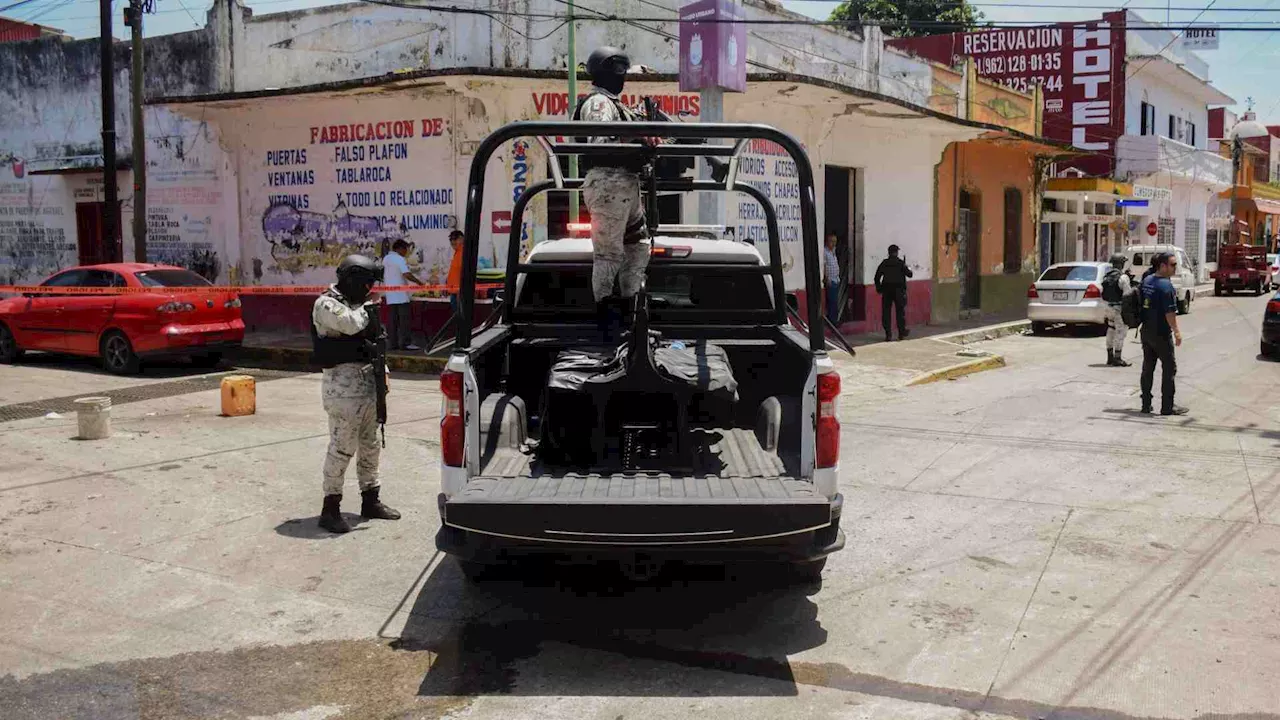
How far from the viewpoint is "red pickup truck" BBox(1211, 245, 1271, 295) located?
1393 inches

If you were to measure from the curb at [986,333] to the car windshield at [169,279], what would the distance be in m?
11.8

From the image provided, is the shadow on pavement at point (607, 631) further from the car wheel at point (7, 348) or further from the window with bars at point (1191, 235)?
the window with bars at point (1191, 235)

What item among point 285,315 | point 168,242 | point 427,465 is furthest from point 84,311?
point 427,465

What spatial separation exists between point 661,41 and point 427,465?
32.9 feet

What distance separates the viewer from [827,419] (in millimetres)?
4793

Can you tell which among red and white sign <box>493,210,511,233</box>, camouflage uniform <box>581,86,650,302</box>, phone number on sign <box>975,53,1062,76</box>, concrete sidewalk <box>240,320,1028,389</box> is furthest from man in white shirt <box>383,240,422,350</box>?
phone number on sign <box>975,53,1062,76</box>

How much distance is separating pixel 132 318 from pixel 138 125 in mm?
4595

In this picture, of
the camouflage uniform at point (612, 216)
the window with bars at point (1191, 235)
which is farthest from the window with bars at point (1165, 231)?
the camouflage uniform at point (612, 216)

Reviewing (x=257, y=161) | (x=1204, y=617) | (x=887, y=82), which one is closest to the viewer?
(x=1204, y=617)

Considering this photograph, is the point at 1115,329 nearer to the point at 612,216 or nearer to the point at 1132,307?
the point at 1132,307

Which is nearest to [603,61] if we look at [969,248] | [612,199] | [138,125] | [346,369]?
[612,199]

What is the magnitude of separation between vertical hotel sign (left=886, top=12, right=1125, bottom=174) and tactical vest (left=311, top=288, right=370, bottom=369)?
2985 cm

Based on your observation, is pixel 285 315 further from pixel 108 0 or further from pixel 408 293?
pixel 108 0

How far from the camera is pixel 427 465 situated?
8477mm
